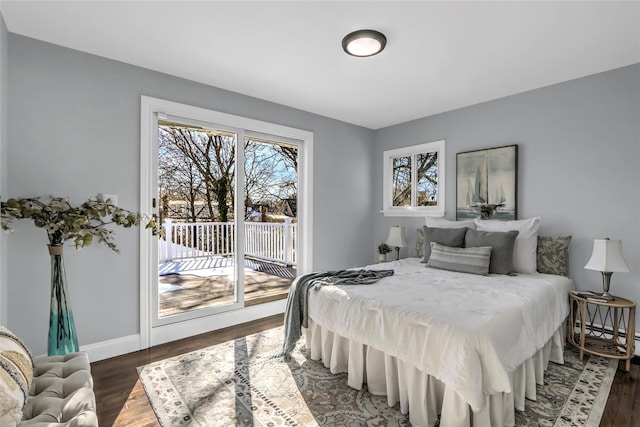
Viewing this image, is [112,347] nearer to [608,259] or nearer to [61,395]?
[61,395]

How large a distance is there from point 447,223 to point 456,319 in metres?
2.14

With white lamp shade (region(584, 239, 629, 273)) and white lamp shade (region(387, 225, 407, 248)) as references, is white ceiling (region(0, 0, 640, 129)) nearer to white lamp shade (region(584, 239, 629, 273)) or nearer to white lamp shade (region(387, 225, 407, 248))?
white lamp shade (region(584, 239, 629, 273))

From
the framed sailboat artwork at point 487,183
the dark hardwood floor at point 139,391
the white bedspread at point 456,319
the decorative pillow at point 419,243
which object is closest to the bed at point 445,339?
the white bedspread at point 456,319

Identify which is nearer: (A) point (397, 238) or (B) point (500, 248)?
(B) point (500, 248)

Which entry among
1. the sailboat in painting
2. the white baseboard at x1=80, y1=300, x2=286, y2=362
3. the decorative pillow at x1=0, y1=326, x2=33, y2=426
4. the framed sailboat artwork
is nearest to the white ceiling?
the framed sailboat artwork

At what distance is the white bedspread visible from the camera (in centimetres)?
162

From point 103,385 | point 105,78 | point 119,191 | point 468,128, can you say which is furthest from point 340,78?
point 103,385

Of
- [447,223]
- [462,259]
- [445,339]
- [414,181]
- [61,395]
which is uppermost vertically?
[414,181]

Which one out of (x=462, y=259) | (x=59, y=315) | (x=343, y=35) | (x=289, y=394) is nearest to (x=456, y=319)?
(x=289, y=394)

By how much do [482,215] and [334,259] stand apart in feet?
6.49

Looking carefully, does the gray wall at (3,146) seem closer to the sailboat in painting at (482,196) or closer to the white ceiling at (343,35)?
the white ceiling at (343,35)

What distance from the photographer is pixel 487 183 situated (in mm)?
3697

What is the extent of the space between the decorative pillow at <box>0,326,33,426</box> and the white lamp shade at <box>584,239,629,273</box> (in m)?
3.59

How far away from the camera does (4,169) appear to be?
2.28 meters
